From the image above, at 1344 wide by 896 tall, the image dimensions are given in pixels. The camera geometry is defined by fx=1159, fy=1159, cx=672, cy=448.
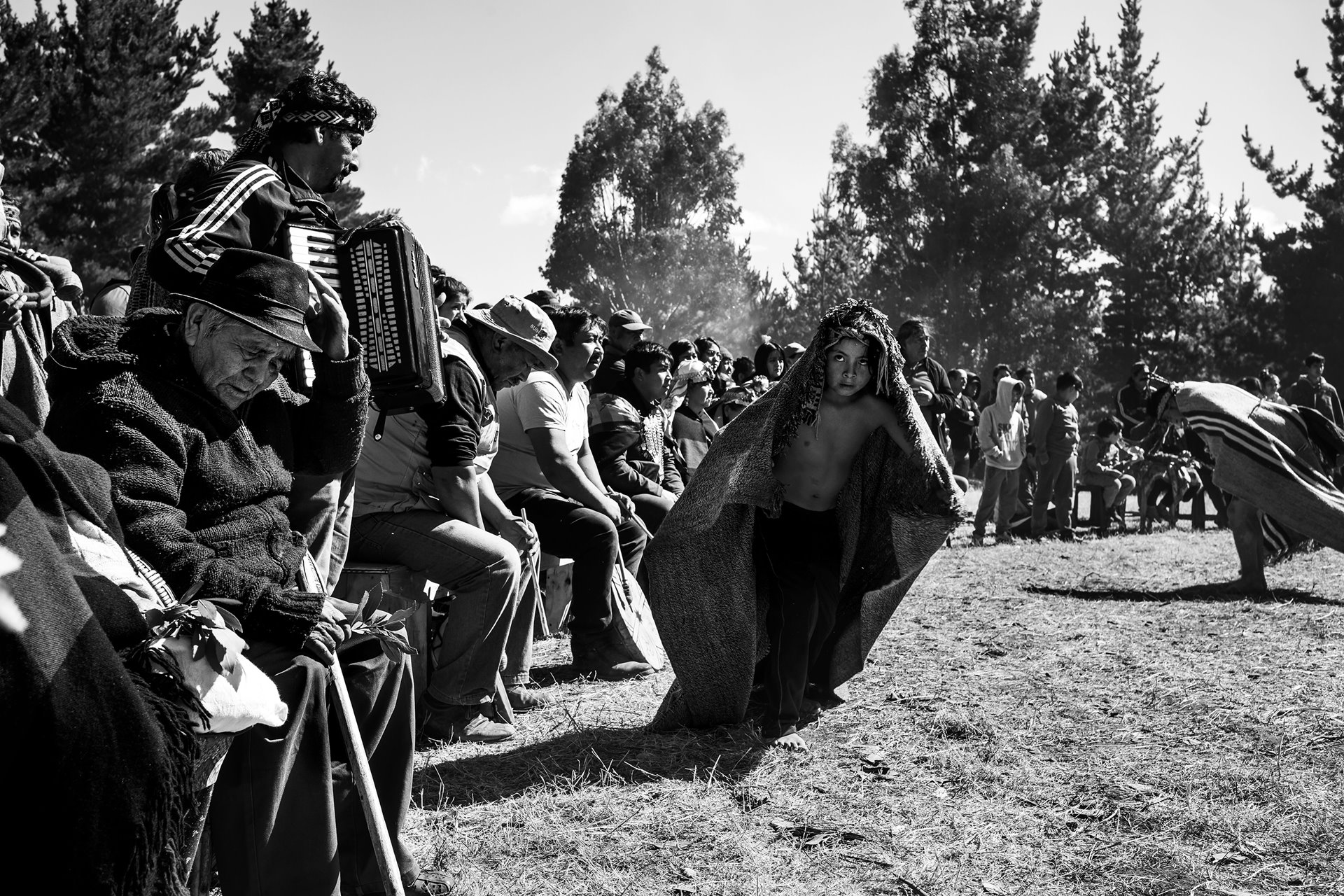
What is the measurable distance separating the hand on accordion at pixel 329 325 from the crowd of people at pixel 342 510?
0.01 m

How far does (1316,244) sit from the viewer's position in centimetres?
2786

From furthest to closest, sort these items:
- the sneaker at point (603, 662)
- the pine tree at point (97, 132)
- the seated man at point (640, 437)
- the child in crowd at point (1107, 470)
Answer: the pine tree at point (97, 132)
the child in crowd at point (1107, 470)
the seated man at point (640, 437)
the sneaker at point (603, 662)

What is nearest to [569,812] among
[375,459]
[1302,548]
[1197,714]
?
[375,459]

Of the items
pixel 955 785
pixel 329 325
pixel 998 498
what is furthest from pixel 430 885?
pixel 998 498

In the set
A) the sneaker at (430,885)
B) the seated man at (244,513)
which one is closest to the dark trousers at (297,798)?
the seated man at (244,513)

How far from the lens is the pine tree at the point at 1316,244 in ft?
89.8

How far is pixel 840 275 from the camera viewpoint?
→ 125 feet

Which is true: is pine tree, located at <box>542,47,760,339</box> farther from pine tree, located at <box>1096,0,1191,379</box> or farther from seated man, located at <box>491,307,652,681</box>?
seated man, located at <box>491,307,652,681</box>

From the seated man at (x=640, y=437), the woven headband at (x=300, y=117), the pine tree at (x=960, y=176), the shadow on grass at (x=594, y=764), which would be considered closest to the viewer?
the woven headband at (x=300, y=117)

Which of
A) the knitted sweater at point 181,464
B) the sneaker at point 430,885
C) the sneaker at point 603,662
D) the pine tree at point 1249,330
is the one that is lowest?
the sneaker at point 430,885

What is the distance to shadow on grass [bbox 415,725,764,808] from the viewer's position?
449 centimetres

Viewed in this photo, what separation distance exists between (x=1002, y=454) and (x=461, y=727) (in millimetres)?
8965

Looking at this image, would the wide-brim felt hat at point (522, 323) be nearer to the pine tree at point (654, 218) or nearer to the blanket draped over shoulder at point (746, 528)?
the blanket draped over shoulder at point (746, 528)

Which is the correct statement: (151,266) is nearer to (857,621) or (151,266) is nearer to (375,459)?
(375,459)
